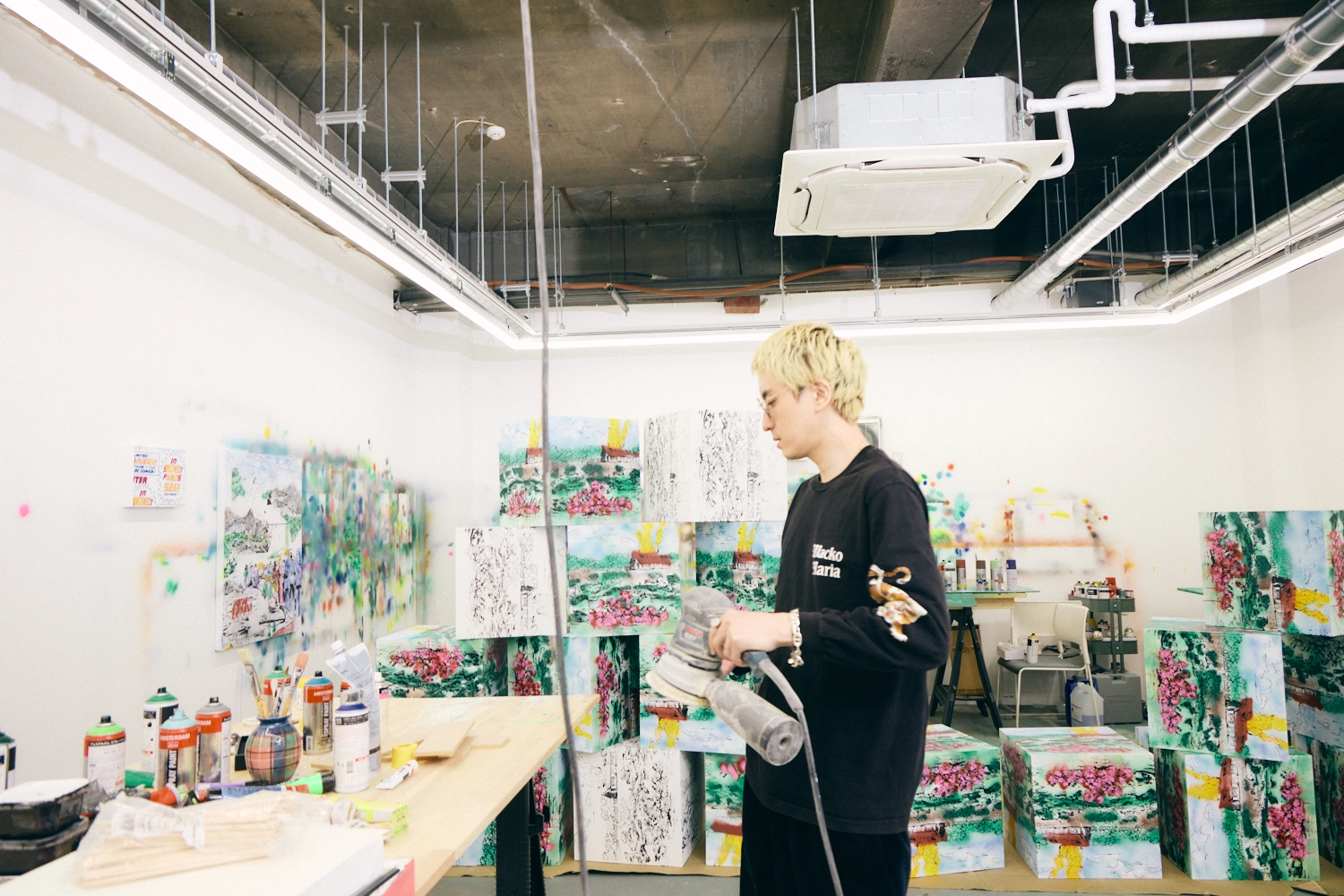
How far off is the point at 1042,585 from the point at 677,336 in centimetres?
328

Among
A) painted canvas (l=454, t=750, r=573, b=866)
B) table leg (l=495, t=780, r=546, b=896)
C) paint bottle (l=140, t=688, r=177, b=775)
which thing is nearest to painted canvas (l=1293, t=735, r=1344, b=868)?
painted canvas (l=454, t=750, r=573, b=866)

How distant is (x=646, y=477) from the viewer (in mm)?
3773

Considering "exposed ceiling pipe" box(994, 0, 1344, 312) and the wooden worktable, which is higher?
"exposed ceiling pipe" box(994, 0, 1344, 312)

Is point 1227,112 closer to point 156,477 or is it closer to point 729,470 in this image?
point 729,470

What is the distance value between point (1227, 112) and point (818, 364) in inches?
94.0

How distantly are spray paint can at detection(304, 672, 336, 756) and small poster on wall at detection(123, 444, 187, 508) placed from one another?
64.9 inches

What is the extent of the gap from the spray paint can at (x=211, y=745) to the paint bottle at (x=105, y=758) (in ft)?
0.43

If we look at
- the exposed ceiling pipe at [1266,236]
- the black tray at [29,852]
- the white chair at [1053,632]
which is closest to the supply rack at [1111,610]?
the white chair at [1053,632]

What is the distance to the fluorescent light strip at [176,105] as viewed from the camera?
166 centimetres

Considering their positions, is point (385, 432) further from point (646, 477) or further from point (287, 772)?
point (287, 772)

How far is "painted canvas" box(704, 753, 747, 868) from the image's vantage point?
323 cm

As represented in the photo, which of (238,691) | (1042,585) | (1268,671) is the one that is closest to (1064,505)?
(1042,585)

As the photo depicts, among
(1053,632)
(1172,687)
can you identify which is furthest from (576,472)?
(1053,632)

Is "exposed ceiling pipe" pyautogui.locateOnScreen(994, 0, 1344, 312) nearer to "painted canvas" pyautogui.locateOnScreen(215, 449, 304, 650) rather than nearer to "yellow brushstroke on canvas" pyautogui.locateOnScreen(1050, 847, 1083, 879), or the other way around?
"yellow brushstroke on canvas" pyautogui.locateOnScreen(1050, 847, 1083, 879)
